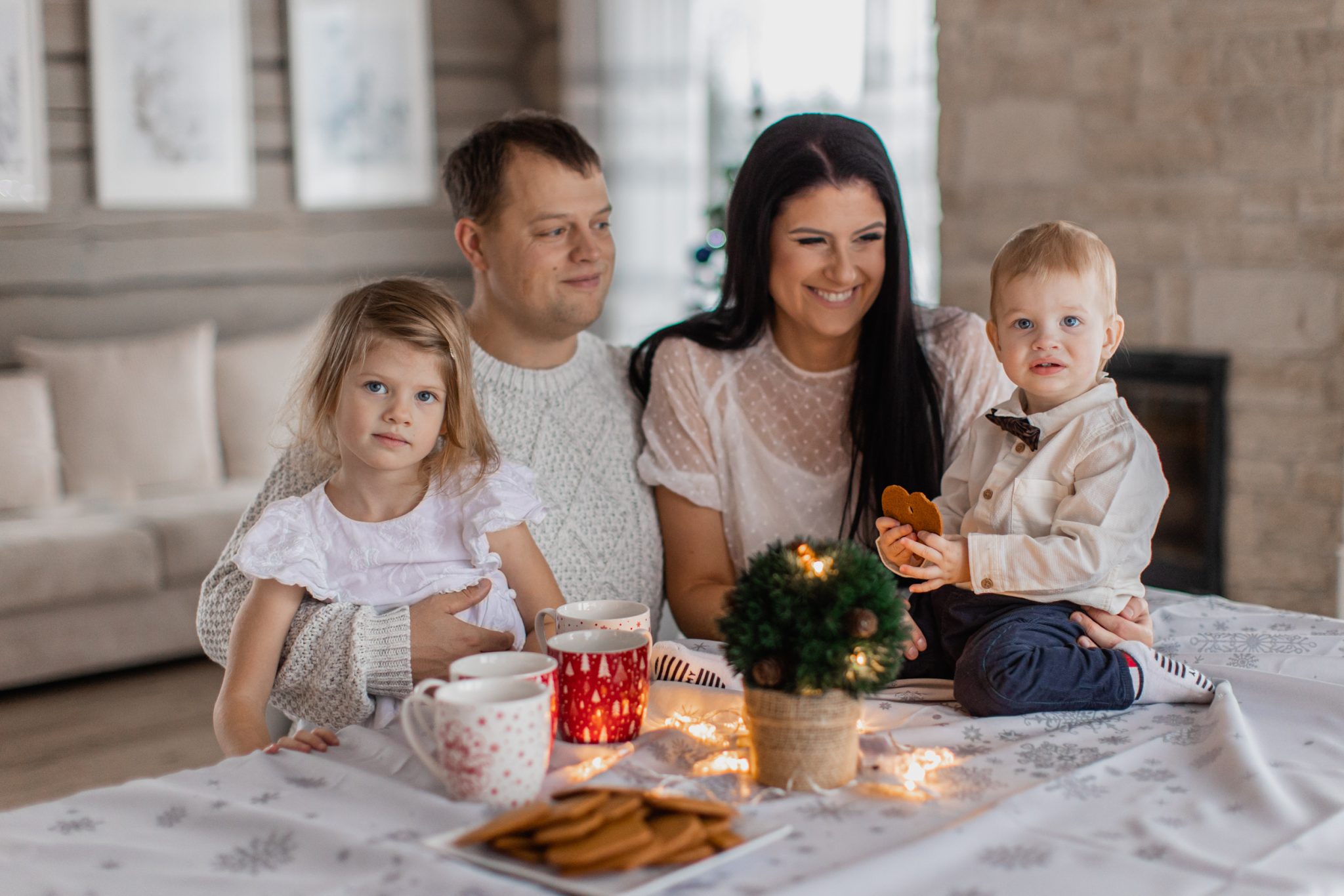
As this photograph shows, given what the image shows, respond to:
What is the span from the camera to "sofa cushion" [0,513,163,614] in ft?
11.8

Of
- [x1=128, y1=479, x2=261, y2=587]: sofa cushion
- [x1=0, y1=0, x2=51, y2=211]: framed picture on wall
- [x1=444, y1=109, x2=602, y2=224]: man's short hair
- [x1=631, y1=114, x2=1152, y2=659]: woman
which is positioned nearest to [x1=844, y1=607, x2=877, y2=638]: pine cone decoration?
[x1=631, y1=114, x2=1152, y2=659]: woman

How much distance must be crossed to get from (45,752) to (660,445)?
6.98 ft

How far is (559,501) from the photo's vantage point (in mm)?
1995

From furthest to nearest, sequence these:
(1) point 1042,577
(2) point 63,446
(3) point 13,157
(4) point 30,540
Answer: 1. (3) point 13,157
2. (2) point 63,446
3. (4) point 30,540
4. (1) point 1042,577

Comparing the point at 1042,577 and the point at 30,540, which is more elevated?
the point at 1042,577

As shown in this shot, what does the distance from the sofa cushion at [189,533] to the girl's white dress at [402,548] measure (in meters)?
2.38

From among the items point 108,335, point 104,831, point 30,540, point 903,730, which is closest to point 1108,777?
point 903,730

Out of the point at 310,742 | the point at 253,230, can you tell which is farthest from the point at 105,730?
the point at 310,742

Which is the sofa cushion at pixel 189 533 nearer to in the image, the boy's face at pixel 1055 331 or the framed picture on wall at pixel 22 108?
the framed picture on wall at pixel 22 108

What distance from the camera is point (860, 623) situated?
108cm

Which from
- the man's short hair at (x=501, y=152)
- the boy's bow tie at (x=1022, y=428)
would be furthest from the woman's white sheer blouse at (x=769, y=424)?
the boy's bow tie at (x=1022, y=428)

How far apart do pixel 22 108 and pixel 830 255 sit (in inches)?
140

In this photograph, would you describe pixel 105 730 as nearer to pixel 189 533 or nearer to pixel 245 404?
pixel 189 533

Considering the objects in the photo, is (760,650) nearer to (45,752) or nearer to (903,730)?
(903,730)
